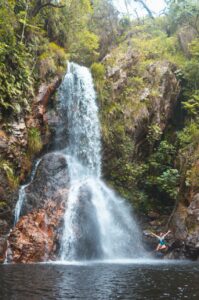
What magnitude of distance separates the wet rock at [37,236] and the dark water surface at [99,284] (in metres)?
3.19

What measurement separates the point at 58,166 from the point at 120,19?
17162 mm

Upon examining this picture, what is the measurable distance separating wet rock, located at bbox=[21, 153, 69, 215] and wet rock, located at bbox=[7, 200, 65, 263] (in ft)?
1.28

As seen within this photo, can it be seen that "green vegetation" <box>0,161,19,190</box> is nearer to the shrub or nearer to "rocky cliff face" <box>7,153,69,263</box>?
"rocky cliff face" <box>7,153,69,263</box>

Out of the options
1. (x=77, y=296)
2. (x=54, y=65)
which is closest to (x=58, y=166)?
(x=54, y=65)

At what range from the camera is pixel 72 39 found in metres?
24.2

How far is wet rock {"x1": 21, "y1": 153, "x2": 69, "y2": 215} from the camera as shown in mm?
15859

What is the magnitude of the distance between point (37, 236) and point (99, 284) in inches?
268

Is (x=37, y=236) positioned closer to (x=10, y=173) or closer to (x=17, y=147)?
(x=10, y=173)

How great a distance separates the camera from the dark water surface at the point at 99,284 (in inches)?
280

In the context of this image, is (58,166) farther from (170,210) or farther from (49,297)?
(49,297)

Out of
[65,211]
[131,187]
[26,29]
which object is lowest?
[65,211]

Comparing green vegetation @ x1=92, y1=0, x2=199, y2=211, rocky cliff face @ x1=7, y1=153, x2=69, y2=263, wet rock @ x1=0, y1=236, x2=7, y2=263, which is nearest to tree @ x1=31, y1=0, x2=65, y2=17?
green vegetation @ x1=92, y1=0, x2=199, y2=211

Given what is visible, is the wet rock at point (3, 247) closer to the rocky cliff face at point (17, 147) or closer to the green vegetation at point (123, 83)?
the rocky cliff face at point (17, 147)

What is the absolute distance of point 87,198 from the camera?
1650cm
